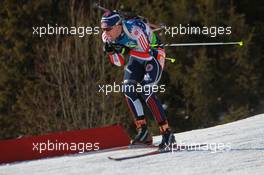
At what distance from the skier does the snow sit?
46 centimetres

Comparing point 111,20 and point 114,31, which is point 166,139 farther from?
point 111,20

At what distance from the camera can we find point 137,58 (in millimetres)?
8398

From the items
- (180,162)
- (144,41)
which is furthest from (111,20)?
(180,162)

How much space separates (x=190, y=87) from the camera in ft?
58.1

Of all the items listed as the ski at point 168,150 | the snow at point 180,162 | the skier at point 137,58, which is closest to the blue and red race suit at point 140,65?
the skier at point 137,58

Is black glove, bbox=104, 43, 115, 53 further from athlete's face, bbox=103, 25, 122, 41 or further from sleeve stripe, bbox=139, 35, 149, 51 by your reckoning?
sleeve stripe, bbox=139, 35, 149, 51

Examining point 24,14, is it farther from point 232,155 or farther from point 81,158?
point 232,155

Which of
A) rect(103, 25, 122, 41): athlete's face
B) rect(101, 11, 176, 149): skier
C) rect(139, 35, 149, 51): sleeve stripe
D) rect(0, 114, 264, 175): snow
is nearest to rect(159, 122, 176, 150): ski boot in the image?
rect(101, 11, 176, 149): skier

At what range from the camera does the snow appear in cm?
728

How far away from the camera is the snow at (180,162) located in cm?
728

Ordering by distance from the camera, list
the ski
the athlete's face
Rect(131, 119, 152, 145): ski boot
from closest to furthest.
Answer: the ski → the athlete's face → Rect(131, 119, 152, 145): ski boot

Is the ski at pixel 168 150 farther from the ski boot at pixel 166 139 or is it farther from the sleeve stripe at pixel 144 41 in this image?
the sleeve stripe at pixel 144 41

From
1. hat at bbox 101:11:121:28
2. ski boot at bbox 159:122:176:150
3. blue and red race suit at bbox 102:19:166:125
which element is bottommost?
ski boot at bbox 159:122:176:150

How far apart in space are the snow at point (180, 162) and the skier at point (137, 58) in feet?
1.50
